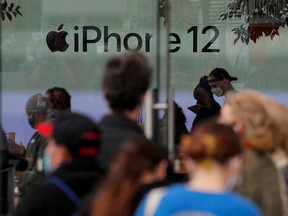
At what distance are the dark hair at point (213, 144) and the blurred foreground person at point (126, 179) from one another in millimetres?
165

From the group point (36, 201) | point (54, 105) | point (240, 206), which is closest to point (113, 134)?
point (36, 201)

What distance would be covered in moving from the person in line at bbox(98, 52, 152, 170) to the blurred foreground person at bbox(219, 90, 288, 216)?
427 millimetres

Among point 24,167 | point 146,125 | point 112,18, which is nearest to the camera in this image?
point 146,125

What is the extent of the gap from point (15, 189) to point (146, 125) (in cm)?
133

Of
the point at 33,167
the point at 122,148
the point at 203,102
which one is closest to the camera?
the point at 122,148

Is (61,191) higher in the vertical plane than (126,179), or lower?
lower

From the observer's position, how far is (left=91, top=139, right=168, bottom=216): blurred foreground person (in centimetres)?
294

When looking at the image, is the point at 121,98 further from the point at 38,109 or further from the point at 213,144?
the point at 38,109

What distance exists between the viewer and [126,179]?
9.71 feet

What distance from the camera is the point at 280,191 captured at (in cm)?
365

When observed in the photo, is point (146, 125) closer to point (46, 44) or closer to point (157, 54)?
point (157, 54)

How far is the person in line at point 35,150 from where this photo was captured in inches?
190

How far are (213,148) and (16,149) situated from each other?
388cm

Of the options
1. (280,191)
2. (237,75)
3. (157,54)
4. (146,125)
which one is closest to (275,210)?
(280,191)
